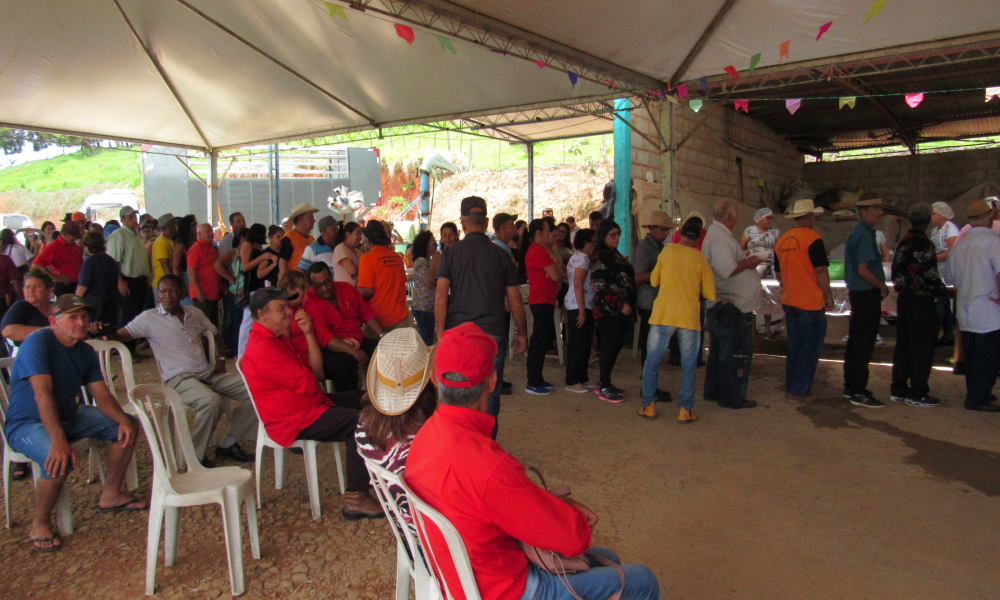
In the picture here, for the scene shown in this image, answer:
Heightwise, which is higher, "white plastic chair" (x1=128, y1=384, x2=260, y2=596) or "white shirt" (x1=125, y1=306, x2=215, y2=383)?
"white shirt" (x1=125, y1=306, x2=215, y2=383)

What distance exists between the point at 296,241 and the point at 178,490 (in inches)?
153

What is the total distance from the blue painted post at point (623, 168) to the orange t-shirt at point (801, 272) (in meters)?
4.11

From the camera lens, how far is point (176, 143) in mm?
11023

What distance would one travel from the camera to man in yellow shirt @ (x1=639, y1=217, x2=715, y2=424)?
4.24 meters

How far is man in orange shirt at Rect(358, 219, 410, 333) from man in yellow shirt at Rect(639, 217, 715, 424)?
1.95 metres

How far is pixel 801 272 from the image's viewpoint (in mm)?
4750

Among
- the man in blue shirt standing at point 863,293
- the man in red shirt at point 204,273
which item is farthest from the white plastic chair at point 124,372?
the man in blue shirt standing at point 863,293

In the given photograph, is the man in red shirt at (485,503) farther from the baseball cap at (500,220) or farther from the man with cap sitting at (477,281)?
the baseball cap at (500,220)

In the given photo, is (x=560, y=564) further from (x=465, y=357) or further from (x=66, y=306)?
(x=66, y=306)

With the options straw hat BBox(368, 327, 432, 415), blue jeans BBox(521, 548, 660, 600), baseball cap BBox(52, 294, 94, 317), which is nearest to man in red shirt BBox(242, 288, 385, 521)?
baseball cap BBox(52, 294, 94, 317)

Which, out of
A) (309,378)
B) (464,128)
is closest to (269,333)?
(309,378)

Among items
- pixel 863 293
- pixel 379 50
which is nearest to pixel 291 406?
pixel 863 293

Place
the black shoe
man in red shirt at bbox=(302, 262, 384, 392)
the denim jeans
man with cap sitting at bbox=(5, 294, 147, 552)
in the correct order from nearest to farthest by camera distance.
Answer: man with cap sitting at bbox=(5, 294, 147, 552) < the black shoe < man in red shirt at bbox=(302, 262, 384, 392) < the denim jeans

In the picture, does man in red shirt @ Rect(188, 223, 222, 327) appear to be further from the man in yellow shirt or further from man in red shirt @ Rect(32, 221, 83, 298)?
the man in yellow shirt
